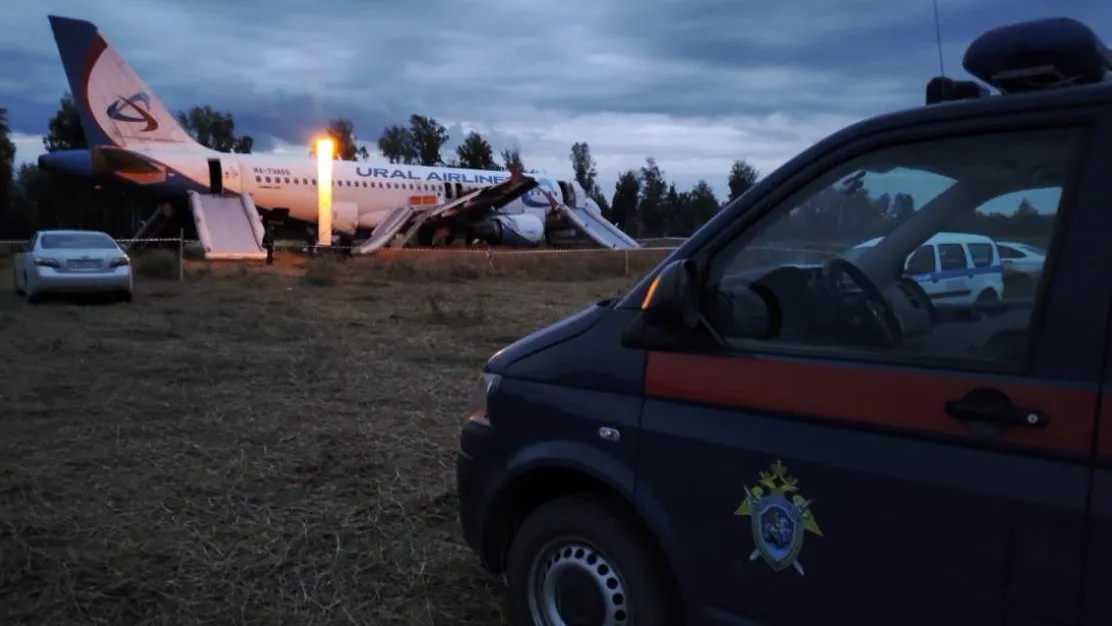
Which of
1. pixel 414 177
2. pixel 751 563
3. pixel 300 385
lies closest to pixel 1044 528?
pixel 751 563

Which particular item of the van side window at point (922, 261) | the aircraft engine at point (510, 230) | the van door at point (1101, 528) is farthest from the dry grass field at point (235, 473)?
the aircraft engine at point (510, 230)

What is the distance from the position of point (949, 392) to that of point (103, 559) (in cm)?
415

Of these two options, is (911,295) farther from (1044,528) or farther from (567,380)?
(567,380)

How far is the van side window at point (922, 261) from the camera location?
2.96 meters

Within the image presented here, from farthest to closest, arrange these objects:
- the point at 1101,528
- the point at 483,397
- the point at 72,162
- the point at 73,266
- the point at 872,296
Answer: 1. the point at 72,162
2. the point at 73,266
3. the point at 483,397
4. the point at 872,296
5. the point at 1101,528

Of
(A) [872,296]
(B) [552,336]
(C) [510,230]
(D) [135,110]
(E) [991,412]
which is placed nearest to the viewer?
(E) [991,412]

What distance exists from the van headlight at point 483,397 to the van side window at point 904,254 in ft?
3.65

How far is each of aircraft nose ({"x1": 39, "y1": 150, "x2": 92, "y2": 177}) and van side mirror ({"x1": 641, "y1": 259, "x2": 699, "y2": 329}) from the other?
110ft

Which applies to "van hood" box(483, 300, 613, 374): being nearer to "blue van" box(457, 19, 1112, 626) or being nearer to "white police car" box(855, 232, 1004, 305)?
"blue van" box(457, 19, 1112, 626)

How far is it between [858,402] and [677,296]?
0.67 m

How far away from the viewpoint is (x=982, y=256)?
272 cm

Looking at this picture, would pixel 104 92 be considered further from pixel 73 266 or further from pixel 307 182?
pixel 73 266

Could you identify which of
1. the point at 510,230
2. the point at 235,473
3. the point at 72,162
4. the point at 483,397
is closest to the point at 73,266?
the point at 235,473

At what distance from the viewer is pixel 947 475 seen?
7.65 feet
